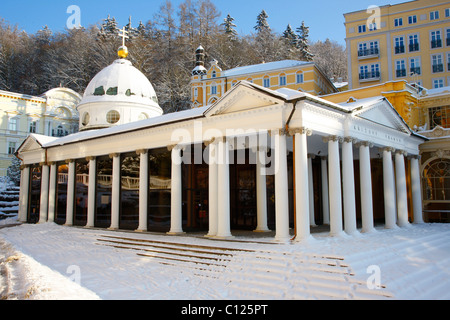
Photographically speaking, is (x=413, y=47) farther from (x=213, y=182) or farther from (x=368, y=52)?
(x=213, y=182)

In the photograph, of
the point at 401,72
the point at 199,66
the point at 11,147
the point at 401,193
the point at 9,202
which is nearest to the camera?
the point at 401,193

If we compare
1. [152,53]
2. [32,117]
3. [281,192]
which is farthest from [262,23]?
[281,192]

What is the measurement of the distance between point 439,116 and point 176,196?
687 inches

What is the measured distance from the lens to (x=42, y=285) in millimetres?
8742

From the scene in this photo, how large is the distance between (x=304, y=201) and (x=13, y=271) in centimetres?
942

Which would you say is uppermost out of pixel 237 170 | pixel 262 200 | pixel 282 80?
pixel 282 80

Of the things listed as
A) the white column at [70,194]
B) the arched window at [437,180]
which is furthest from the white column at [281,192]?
the white column at [70,194]

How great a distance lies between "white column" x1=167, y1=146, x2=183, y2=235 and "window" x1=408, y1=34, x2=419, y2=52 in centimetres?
3167

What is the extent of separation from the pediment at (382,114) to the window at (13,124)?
46353 millimetres

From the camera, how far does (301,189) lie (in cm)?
1315

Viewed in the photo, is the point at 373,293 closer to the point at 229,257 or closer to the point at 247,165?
the point at 229,257

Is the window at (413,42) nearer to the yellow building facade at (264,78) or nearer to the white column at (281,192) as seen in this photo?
the yellow building facade at (264,78)
